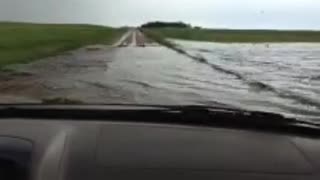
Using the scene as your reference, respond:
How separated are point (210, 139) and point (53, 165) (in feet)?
2.39

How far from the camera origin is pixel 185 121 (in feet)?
12.0

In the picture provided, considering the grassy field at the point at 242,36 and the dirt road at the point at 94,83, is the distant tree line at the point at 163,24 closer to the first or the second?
the grassy field at the point at 242,36

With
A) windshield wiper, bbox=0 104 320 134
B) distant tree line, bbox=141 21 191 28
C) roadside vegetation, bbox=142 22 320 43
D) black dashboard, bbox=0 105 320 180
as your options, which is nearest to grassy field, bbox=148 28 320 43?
roadside vegetation, bbox=142 22 320 43

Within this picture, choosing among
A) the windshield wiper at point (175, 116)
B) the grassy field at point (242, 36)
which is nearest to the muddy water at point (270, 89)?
the windshield wiper at point (175, 116)

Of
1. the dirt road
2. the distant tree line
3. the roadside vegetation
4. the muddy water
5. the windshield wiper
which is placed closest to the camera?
the windshield wiper

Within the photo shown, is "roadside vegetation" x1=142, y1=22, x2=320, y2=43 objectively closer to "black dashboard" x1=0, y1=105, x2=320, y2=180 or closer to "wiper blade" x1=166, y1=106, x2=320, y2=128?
"wiper blade" x1=166, y1=106, x2=320, y2=128

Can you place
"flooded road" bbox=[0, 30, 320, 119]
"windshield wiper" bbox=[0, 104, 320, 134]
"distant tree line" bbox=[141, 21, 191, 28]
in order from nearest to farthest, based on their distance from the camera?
"windshield wiper" bbox=[0, 104, 320, 134]
"flooded road" bbox=[0, 30, 320, 119]
"distant tree line" bbox=[141, 21, 191, 28]

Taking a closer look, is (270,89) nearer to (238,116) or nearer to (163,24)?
(238,116)

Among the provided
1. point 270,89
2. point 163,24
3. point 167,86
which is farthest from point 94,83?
point 163,24

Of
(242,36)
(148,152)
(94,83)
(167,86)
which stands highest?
(148,152)

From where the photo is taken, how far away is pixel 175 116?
3729mm

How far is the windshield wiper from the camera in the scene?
3.64 m

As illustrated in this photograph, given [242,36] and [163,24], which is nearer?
[242,36]

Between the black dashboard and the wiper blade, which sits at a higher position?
the wiper blade
